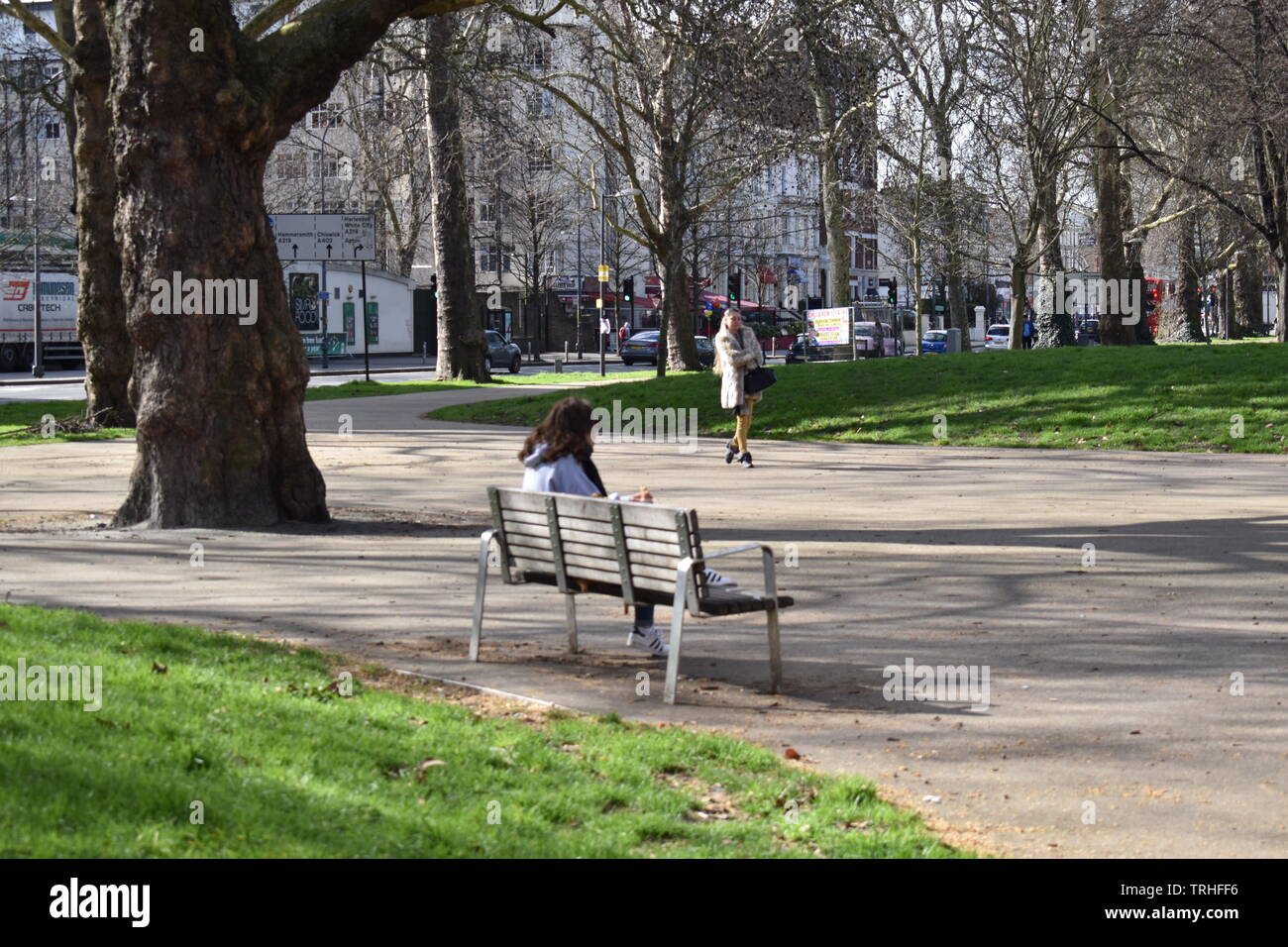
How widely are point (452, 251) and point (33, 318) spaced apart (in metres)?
24.0

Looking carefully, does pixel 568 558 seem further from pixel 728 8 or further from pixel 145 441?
pixel 728 8

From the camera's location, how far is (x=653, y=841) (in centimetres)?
531

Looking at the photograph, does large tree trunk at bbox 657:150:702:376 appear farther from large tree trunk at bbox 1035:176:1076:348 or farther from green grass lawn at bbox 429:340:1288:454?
large tree trunk at bbox 1035:176:1076:348

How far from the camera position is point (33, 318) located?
55.1 m

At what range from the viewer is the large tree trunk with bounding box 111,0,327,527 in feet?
41.4

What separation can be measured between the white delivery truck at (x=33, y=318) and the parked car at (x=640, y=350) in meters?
18.9

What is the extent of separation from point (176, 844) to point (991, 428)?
18102mm

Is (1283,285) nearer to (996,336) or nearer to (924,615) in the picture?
(924,615)

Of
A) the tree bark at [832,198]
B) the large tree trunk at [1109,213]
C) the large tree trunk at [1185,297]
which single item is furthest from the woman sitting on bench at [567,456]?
the large tree trunk at [1185,297]

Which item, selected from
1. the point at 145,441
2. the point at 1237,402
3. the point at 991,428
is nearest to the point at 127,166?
the point at 145,441

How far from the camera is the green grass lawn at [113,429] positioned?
2391cm

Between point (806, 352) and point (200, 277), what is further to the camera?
point (806, 352)

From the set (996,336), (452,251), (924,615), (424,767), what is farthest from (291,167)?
(424,767)

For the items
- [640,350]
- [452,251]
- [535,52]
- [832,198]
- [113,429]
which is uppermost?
[535,52]
